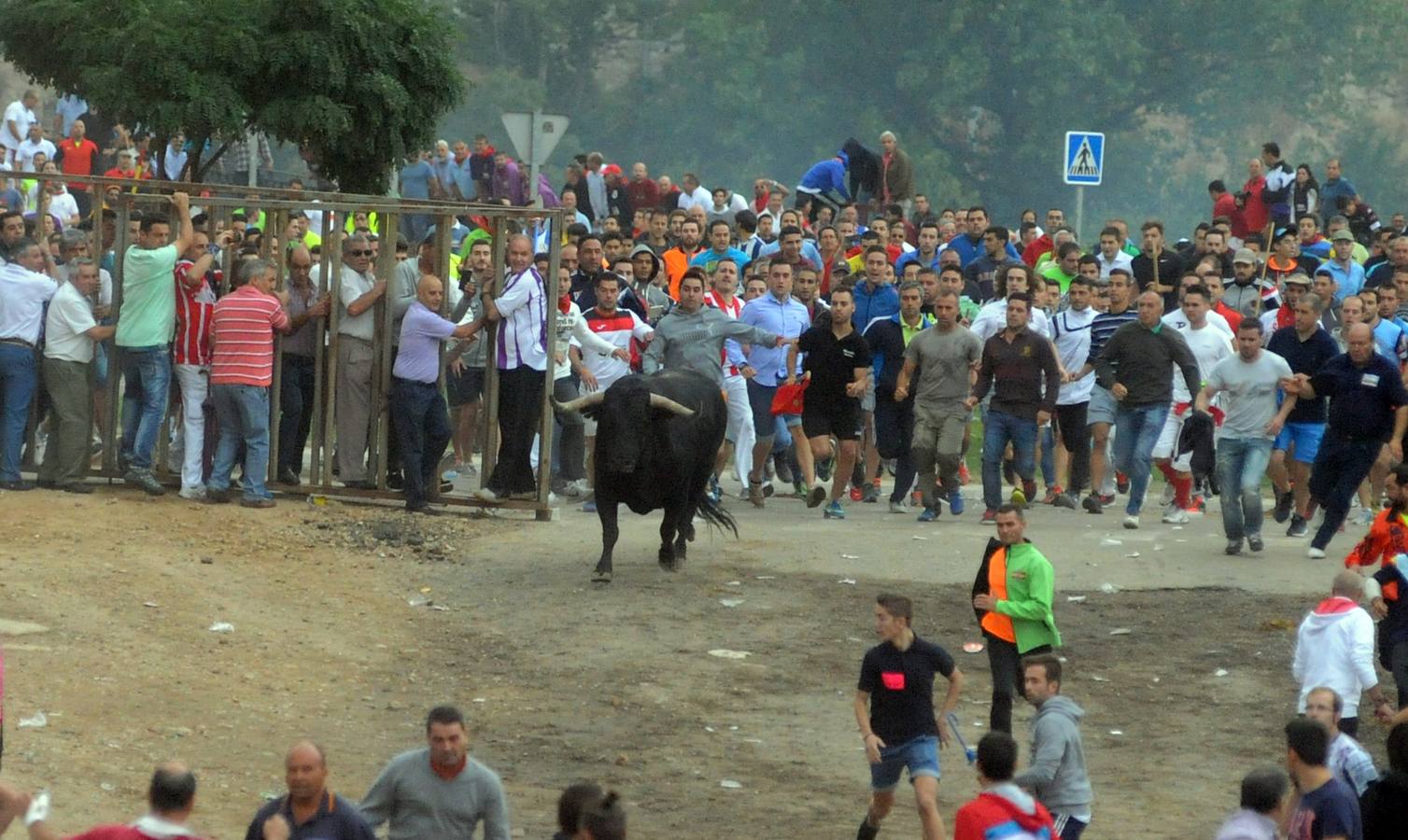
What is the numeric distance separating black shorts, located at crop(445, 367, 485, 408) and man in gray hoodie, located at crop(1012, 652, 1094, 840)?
8.73m

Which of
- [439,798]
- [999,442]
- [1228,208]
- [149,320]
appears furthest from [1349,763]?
[1228,208]

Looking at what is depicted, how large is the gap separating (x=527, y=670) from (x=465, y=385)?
545 cm

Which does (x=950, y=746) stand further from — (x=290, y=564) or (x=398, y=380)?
(x=398, y=380)

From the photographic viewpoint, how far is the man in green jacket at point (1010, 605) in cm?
1048

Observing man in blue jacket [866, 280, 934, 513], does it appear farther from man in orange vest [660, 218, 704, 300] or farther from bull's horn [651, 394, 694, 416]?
man in orange vest [660, 218, 704, 300]

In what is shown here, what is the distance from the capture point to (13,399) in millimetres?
15367

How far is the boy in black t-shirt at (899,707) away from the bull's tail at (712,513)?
590cm

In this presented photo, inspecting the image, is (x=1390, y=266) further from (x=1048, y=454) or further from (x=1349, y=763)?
(x=1349, y=763)

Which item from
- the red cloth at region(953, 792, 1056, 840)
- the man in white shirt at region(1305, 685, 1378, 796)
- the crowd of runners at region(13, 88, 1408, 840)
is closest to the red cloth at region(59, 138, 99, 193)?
the crowd of runners at region(13, 88, 1408, 840)

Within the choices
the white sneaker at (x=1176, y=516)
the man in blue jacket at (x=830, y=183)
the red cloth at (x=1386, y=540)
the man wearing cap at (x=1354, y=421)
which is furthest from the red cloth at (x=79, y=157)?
the red cloth at (x=1386, y=540)

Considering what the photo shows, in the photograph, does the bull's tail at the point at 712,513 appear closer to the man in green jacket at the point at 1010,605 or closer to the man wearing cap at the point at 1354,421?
the man wearing cap at the point at 1354,421

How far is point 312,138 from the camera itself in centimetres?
1906

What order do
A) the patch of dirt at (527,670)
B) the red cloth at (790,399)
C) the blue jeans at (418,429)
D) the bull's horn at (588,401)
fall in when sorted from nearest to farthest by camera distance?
the patch of dirt at (527,670) → the bull's horn at (588,401) → the blue jeans at (418,429) → the red cloth at (790,399)

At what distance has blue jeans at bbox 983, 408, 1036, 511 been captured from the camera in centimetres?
1652
